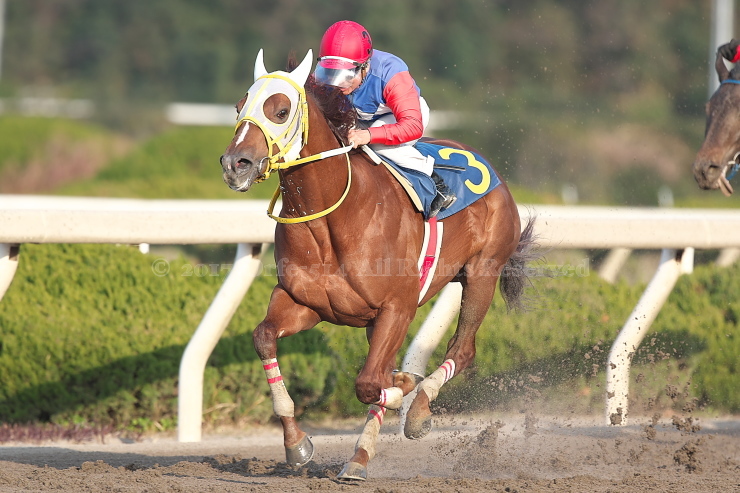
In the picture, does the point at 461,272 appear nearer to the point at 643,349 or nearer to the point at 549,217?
the point at 549,217

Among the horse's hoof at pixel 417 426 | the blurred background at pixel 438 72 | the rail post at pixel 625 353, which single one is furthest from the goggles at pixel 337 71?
the blurred background at pixel 438 72

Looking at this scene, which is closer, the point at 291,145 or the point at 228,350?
the point at 291,145

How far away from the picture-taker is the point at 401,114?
14.3 feet

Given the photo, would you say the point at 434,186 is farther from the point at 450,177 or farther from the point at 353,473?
the point at 353,473

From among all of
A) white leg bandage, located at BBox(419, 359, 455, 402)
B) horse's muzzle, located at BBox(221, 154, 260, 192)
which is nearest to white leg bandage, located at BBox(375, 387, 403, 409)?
white leg bandage, located at BBox(419, 359, 455, 402)

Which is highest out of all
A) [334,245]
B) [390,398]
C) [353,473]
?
[334,245]

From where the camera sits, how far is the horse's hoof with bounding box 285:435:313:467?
4250 millimetres

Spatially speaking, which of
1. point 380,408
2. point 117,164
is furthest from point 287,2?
point 380,408

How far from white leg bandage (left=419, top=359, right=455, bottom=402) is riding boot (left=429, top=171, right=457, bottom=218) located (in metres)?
0.73

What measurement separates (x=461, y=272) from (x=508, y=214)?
36 centimetres

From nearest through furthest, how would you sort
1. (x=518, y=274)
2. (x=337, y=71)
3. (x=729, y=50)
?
(x=337, y=71)
(x=729, y=50)
(x=518, y=274)

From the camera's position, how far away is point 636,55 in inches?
1141

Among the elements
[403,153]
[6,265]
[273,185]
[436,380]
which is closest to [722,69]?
[403,153]

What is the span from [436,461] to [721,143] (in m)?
1.94
